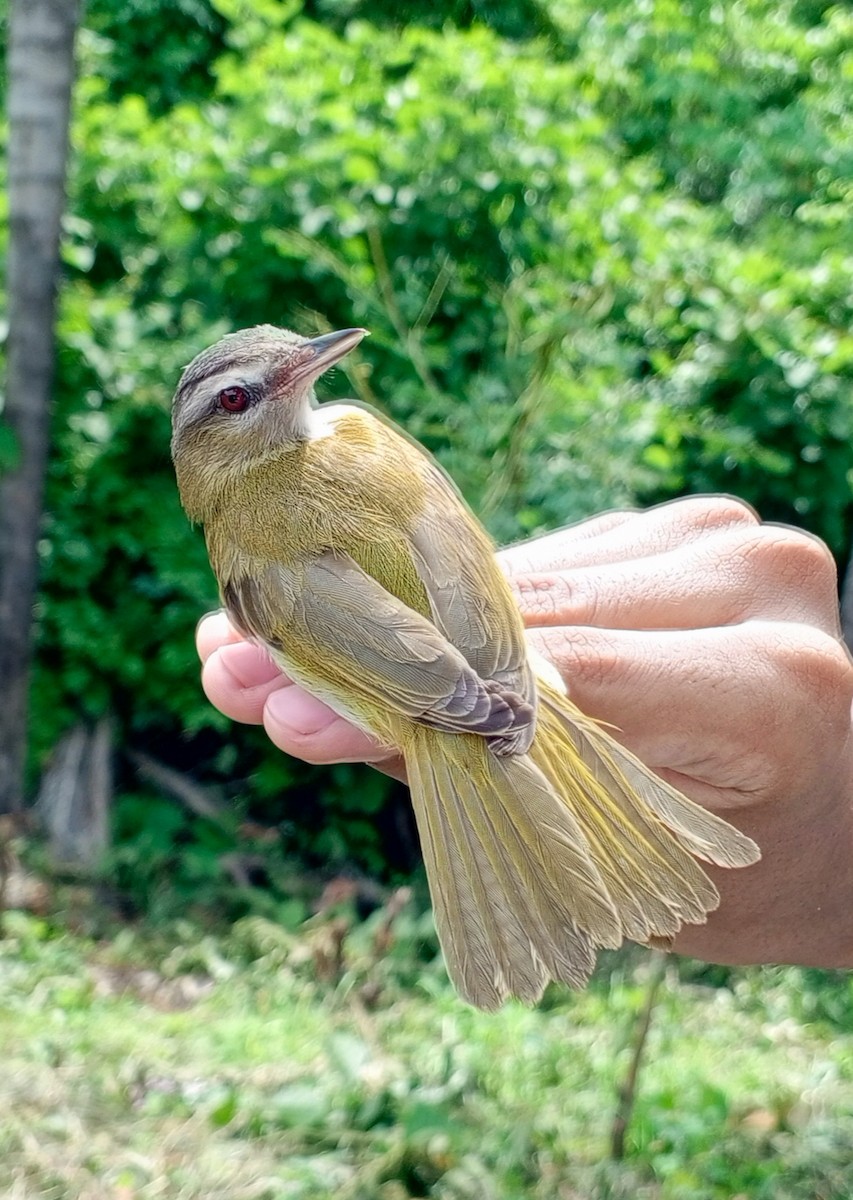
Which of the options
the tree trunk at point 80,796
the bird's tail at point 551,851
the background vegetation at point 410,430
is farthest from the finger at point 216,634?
the tree trunk at point 80,796

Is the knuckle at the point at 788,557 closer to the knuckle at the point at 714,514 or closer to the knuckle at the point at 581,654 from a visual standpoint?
the knuckle at the point at 714,514

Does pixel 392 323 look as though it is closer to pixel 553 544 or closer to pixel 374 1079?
pixel 553 544

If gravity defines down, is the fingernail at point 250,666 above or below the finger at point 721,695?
below

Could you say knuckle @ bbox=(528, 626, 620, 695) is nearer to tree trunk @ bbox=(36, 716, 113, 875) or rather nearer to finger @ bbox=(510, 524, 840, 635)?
finger @ bbox=(510, 524, 840, 635)

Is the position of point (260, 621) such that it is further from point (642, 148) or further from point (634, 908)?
point (642, 148)

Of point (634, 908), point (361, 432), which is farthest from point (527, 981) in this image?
point (361, 432)

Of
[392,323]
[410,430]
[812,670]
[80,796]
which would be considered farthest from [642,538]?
[80,796]
